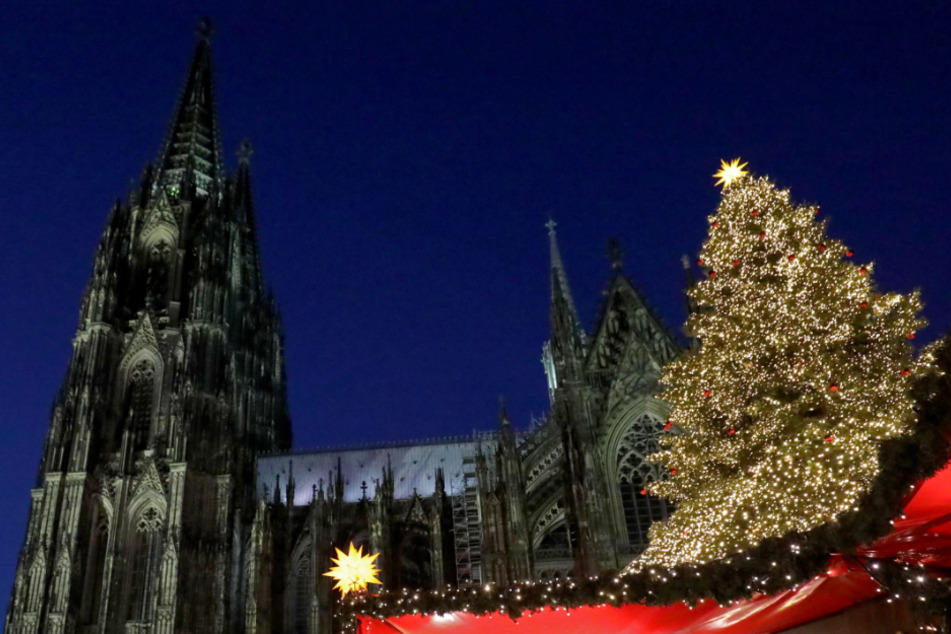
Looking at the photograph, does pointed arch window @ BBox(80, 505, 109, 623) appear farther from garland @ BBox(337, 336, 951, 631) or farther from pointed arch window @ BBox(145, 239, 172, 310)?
garland @ BBox(337, 336, 951, 631)

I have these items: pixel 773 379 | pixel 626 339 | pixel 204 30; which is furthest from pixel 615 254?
pixel 204 30

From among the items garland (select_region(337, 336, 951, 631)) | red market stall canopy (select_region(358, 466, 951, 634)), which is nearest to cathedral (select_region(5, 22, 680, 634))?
red market stall canopy (select_region(358, 466, 951, 634))

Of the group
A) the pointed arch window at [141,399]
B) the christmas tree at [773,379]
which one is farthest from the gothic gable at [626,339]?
the pointed arch window at [141,399]

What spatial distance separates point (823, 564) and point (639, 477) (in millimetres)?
17522

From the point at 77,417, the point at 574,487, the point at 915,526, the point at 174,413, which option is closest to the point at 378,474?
the point at 174,413

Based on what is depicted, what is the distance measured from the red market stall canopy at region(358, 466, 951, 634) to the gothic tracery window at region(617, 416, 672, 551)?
14.5 meters

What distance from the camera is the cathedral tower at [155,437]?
28469 millimetres

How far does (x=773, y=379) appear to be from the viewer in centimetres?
1085

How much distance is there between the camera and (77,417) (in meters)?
31.4

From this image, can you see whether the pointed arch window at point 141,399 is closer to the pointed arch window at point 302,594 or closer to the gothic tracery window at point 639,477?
the pointed arch window at point 302,594

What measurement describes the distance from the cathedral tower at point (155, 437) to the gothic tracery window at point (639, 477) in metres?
15.7

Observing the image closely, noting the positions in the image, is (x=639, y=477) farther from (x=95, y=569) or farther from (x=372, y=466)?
(x=95, y=569)

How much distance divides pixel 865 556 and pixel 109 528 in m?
29.3

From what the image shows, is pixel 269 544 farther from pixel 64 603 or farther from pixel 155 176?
pixel 155 176
